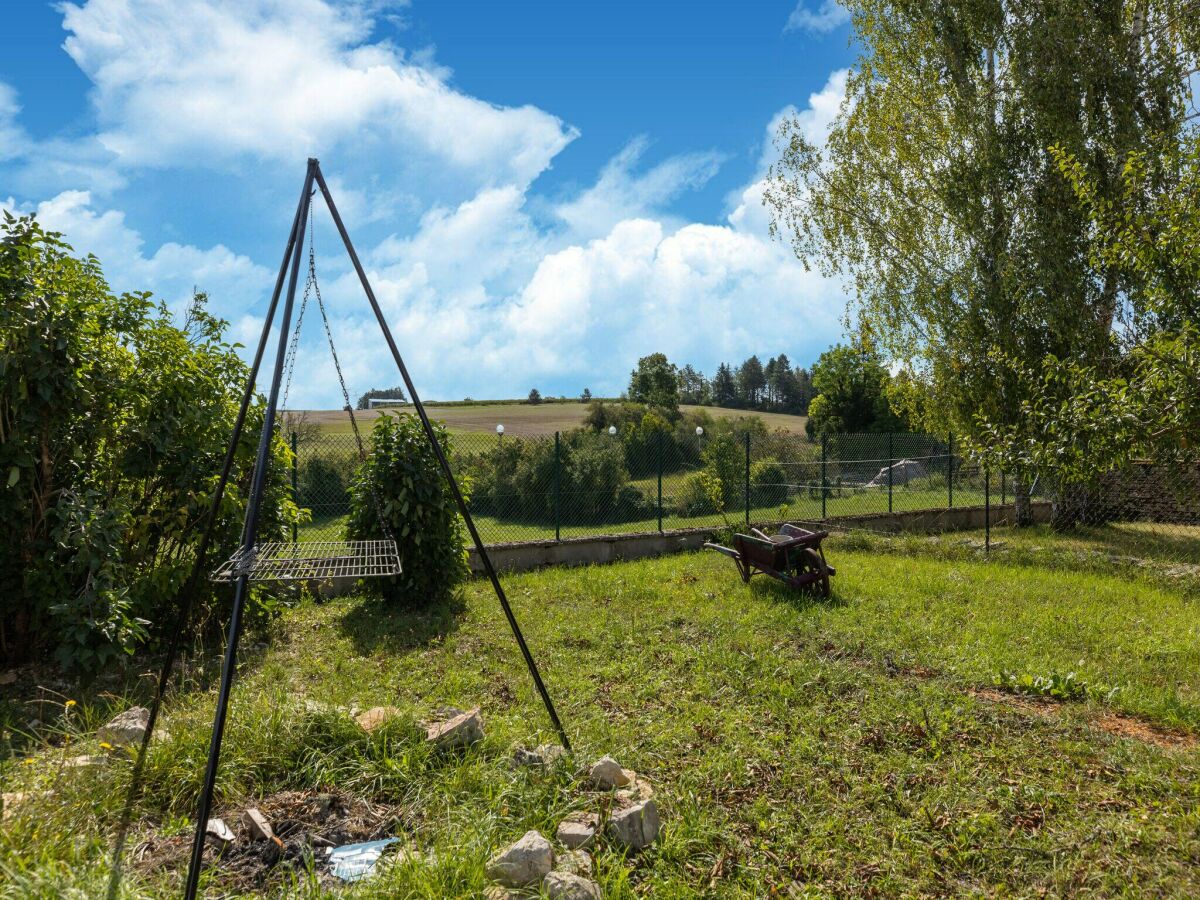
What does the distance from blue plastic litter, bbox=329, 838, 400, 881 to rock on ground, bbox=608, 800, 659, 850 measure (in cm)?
90

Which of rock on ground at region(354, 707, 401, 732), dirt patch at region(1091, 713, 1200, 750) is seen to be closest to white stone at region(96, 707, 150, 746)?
rock on ground at region(354, 707, 401, 732)

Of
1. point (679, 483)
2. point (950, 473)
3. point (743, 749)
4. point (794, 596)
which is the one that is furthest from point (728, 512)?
point (743, 749)

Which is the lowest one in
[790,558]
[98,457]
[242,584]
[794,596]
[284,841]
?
[284,841]

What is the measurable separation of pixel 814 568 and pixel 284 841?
578 centimetres

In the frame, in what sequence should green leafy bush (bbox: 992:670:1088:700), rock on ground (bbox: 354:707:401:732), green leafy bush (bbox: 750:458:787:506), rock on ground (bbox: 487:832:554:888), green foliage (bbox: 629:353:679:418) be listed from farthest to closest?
green foliage (bbox: 629:353:679:418)
green leafy bush (bbox: 750:458:787:506)
green leafy bush (bbox: 992:670:1088:700)
rock on ground (bbox: 354:707:401:732)
rock on ground (bbox: 487:832:554:888)

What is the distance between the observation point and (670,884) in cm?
270

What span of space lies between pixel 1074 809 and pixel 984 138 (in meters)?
12.9

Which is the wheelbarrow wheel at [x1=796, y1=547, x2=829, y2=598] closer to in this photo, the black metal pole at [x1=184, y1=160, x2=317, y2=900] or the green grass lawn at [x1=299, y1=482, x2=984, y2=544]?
the green grass lawn at [x1=299, y1=482, x2=984, y2=544]

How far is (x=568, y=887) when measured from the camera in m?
2.43

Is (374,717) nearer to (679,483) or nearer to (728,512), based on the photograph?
(679,483)

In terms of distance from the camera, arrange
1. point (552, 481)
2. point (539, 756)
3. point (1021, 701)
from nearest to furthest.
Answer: point (539, 756) → point (1021, 701) → point (552, 481)

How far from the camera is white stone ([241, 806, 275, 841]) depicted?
287 centimetres

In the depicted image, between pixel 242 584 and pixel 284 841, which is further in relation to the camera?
pixel 284 841

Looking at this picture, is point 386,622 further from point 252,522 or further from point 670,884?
point 670,884
